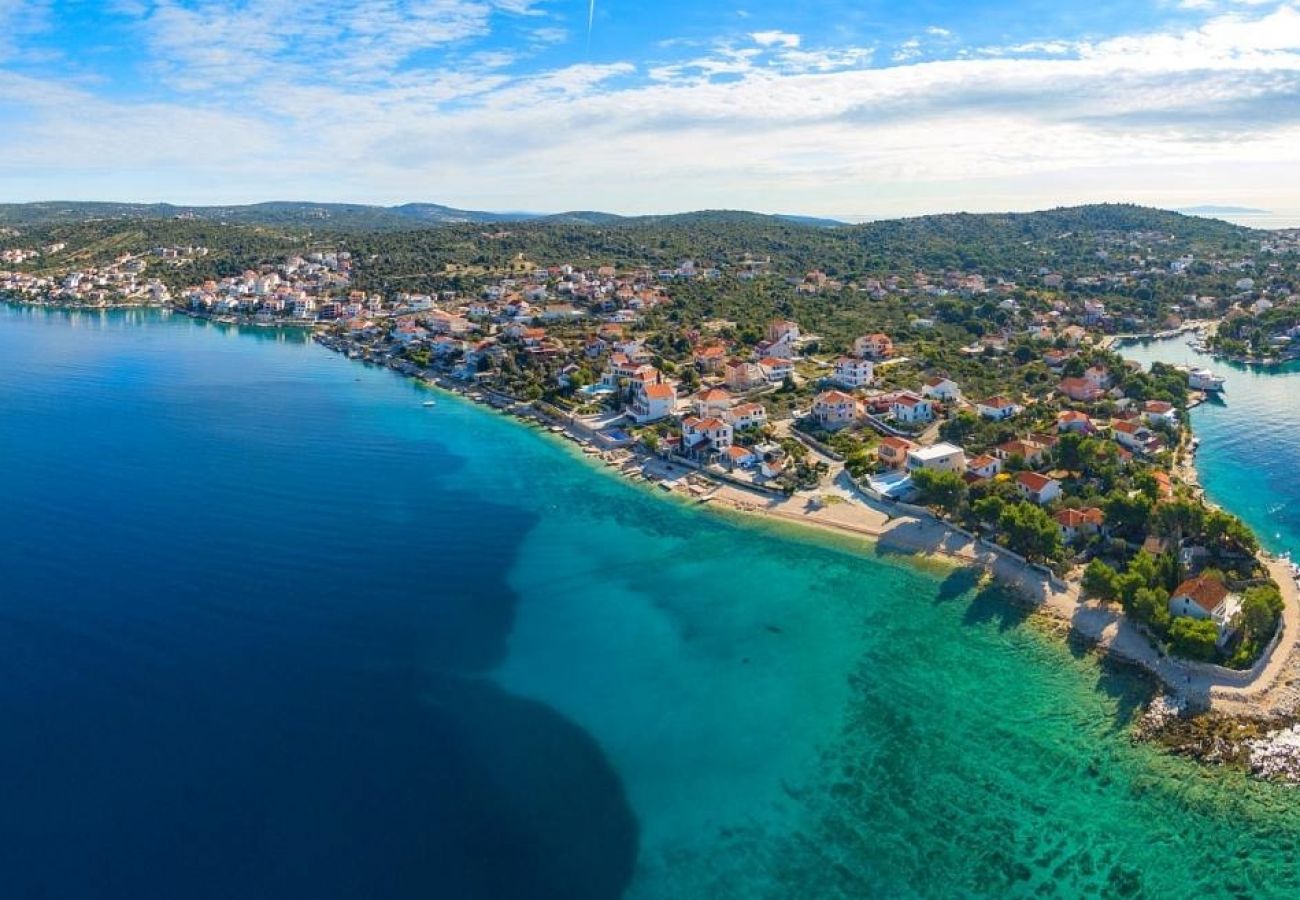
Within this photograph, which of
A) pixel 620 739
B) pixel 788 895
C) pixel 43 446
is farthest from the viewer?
pixel 43 446

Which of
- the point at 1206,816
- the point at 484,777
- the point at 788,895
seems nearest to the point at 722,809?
the point at 788,895

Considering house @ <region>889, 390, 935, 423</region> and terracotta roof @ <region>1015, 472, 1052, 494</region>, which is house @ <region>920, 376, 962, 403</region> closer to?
house @ <region>889, 390, 935, 423</region>

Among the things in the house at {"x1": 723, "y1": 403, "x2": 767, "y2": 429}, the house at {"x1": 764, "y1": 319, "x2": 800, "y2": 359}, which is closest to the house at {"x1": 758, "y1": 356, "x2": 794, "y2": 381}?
the house at {"x1": 764, "y1": 319, "x2": 800, "y2": 359}

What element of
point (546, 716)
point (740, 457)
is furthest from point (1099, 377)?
point (546, 716)

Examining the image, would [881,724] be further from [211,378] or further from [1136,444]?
[211,378]

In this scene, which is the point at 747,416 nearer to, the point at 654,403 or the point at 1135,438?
the point at 654,403
